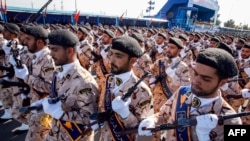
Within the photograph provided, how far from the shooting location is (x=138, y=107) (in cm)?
276

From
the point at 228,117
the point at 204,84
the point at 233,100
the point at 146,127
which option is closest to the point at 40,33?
the point at 146,127

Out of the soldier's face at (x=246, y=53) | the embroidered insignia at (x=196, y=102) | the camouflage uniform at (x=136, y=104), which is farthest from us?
the soldier's face at (x=246, y=53)

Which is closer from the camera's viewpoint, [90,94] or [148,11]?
[90,94]

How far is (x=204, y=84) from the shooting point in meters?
2.30

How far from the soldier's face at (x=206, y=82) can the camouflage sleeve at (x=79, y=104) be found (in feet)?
4.17

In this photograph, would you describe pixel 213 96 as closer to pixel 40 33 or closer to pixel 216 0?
pixel 40 33

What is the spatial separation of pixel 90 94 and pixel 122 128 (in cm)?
58

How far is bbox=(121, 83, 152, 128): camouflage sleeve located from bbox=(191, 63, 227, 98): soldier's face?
68 centimetres

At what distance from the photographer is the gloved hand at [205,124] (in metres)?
2.07

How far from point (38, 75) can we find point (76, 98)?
1499mm

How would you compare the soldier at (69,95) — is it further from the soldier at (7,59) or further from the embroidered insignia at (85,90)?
the soldier at (7,59)

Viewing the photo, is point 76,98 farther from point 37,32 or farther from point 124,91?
point 37,32

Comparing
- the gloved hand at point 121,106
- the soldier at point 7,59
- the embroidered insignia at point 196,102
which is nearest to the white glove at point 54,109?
the gloved hand at point 121,106

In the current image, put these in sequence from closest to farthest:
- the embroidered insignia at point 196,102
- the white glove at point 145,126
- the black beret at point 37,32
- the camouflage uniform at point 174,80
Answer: the embroidered insignia at point 196,102
the white glove at point 145,126
the black beret at point 37,32
the camouflage uniform at point 174,80
